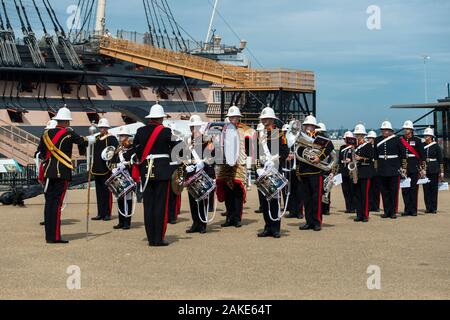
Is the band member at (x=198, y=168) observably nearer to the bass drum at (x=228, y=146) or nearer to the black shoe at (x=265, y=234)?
the bass drum at (x=228, y=146)

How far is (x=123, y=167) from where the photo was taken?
13.7 meters

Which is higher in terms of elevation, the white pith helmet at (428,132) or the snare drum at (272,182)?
the white pith helmet at (428,132)

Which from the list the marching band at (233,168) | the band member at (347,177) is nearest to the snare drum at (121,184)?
the marching band at (233,168)

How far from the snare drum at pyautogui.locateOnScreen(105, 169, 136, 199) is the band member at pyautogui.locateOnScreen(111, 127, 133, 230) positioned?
0.10 metres

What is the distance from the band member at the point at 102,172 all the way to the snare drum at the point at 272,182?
387 cm

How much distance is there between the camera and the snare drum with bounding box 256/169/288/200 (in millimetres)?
11797

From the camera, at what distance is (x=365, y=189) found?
14.7m

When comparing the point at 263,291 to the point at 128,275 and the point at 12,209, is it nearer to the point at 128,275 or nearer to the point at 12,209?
the point at 128,275

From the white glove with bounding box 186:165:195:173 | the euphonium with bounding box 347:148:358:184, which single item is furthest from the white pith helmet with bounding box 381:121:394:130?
the white glove with bounding box 186:165:195:173

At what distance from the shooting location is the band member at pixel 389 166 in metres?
15.1

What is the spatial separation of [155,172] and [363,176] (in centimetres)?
→ 567

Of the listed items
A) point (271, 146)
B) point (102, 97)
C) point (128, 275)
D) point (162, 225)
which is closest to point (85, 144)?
point (162, 225)

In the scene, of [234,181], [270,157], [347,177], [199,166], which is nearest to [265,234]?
[270,157]

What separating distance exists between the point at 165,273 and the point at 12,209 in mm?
9625
